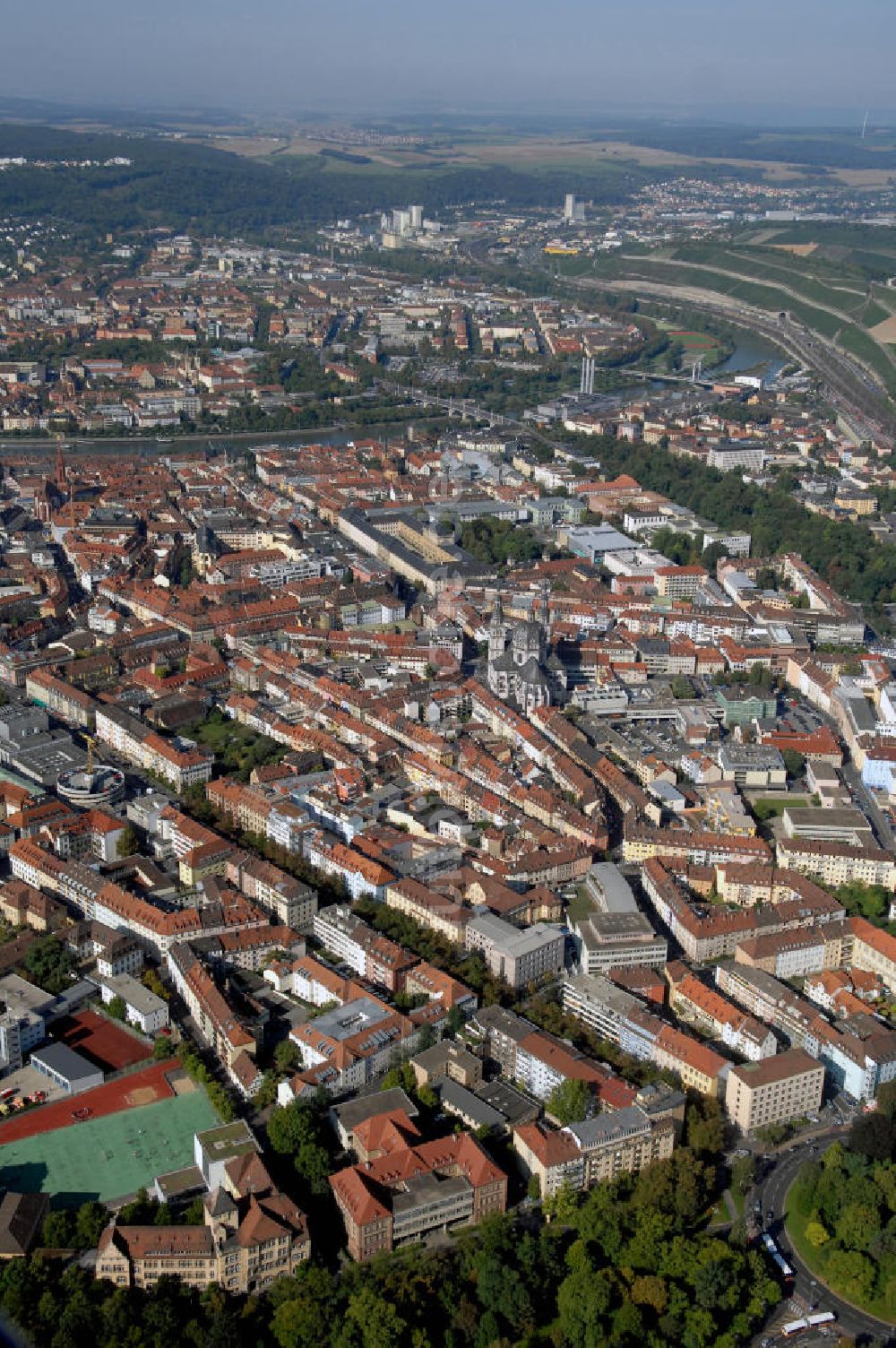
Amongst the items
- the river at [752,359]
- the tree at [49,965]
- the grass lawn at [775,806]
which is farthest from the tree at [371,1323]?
the river at [752,359]

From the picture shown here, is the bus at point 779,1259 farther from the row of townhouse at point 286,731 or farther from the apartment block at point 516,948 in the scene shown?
the row of townhouse at point 286,731

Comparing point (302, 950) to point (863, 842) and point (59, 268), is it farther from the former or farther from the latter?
point (59, 268)

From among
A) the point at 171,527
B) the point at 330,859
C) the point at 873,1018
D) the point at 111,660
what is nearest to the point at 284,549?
the point at 171,527

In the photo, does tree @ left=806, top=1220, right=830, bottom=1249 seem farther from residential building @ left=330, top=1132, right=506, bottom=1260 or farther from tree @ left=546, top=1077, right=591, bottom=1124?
residential building @ left=330, top=1132, right=506, bottom=1260

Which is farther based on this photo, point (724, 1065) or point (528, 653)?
point (528, 653)

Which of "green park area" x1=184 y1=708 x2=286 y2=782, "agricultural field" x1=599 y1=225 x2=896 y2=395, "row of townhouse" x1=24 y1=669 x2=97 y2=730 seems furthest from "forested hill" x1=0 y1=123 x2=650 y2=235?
"green park area" x1=184 y1=708 x2=286 y2=782

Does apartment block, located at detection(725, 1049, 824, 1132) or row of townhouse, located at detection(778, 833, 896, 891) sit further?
row of townhouse, located at detection(778, 833, 896, 891)

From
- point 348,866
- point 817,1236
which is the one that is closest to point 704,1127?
point 817,1236
